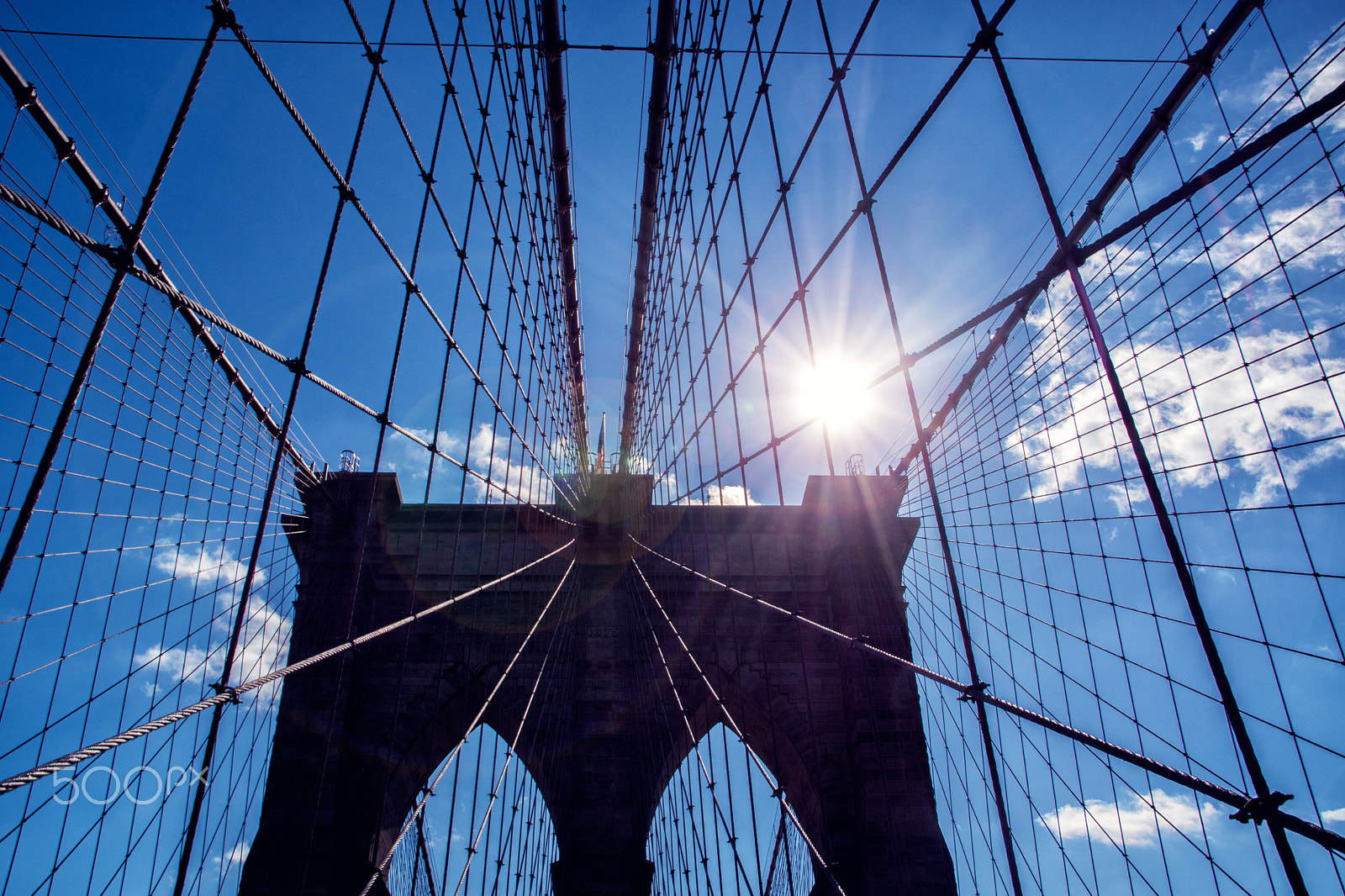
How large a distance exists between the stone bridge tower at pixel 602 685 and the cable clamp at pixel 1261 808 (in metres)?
8.21

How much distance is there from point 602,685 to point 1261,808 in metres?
11.6

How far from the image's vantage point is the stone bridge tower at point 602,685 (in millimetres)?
10164

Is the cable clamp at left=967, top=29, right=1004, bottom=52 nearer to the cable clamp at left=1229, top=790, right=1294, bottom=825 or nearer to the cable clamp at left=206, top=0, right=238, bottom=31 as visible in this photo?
the cable clamp at left=1229, top=790, right=1294, bottom=825

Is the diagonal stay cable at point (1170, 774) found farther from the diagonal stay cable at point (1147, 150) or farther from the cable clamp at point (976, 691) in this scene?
the diagonal stay cable at point (1147, 150)

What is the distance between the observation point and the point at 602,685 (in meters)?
12.1

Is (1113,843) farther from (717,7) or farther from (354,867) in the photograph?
(354,867)

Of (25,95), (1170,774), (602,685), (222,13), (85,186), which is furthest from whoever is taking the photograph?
(602,685)

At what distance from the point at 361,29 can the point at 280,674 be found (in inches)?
148

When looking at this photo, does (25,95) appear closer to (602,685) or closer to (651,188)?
(651,188)

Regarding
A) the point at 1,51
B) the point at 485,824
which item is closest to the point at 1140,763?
the point at 1,51

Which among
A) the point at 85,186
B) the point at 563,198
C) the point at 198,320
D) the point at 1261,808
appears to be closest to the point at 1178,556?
the point at 1261,808

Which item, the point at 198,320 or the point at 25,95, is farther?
the point at 198,320

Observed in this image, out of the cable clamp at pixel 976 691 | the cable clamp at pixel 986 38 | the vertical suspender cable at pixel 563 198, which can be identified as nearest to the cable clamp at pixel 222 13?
the cable clamp at pixel 986 38

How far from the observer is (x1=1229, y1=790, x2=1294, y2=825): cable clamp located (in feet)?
4.68
